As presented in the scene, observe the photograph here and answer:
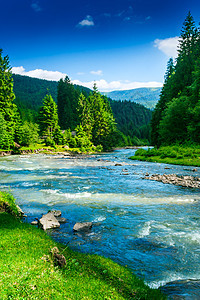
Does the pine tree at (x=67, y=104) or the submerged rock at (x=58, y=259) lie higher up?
the pine tree at (x=67, y=104)

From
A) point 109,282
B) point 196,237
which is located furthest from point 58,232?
point 196,237

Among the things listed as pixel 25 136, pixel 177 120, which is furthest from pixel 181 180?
pixel 25 136

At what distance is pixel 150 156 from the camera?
39000mm

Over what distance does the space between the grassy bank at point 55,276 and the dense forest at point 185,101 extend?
1287 inches

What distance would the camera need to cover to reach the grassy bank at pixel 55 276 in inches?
161

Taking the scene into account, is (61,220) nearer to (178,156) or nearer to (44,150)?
(178,156)

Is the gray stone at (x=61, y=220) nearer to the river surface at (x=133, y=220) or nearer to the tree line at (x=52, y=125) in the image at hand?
the river surface at (x=133, y=220)

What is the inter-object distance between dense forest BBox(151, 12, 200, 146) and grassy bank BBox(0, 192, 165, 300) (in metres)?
32.7

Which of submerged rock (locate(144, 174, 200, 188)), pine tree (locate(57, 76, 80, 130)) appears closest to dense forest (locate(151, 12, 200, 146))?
submerged rock (locate(144, 174, 200, 188))

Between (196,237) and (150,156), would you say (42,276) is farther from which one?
(150,156)

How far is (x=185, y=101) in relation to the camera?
39.2 metres

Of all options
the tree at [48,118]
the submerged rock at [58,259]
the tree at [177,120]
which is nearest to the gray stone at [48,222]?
the submerged rock at [58,259]

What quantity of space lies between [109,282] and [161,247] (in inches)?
124

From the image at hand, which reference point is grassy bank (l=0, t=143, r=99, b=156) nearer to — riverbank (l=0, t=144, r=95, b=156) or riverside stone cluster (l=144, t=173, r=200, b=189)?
riverbank (l=0, t=144, r=95, b=156)
